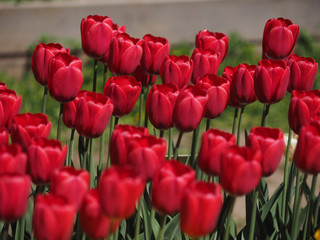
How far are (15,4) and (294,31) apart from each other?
9.19 ft

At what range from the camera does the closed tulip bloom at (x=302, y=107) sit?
1247 millimetres

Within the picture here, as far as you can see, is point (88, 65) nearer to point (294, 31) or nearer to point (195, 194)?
point (294, 31)

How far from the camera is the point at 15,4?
398 cm

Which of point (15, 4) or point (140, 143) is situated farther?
point (15, 4)

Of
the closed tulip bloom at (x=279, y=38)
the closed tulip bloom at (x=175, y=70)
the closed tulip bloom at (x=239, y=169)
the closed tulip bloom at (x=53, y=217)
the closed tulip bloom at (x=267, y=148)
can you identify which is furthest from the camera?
the closed tulip bloom at (x=279, y=38)

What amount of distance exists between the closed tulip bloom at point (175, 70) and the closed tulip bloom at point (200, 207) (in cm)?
55

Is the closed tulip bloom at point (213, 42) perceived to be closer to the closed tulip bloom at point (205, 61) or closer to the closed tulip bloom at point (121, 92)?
the closed tulip bloom at point (205, 61)

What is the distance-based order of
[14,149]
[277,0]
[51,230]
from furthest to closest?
[277,0] < [14,149] < [51,230]

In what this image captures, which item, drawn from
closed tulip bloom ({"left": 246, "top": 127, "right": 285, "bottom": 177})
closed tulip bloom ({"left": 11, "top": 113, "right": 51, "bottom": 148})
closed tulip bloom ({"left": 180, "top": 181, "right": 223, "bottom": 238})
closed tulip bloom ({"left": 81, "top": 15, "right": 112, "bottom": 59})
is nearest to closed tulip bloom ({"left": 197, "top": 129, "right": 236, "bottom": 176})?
closed tulip bloom ({"left": 246, "top": 127, "right": 285, "bottom": 177})

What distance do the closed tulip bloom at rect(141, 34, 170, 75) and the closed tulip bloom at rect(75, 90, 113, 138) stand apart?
317 millimetres

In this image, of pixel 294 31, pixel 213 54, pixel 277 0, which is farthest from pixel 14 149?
pixel 277 0

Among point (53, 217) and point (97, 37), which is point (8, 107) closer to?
point (97, 37)

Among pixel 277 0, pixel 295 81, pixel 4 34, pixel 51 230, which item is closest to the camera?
pixel 51 230

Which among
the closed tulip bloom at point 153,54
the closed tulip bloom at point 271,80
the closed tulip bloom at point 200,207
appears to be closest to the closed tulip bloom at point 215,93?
the closed tulip bloom at point 271,80
